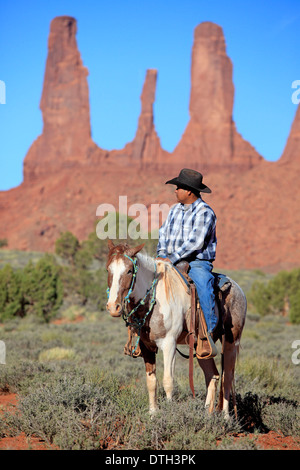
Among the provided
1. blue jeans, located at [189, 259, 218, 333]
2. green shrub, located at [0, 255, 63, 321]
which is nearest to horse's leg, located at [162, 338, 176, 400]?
blue jeans, located at [189, 259, 218, 333]

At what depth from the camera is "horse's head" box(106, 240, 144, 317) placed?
4742 millimetres

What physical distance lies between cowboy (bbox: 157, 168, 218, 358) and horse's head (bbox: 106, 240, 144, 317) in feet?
2.66

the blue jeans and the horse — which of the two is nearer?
the horse

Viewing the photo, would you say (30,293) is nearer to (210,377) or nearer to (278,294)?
(278,294)

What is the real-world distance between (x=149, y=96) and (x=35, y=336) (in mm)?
96355

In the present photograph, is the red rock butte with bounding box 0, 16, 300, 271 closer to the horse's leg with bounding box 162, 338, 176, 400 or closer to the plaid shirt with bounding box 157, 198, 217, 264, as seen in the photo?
the plaid shirt with bounding box 157, 198, 217, 264

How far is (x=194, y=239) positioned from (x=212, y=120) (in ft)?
319

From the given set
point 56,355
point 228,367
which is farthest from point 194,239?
point 56,355

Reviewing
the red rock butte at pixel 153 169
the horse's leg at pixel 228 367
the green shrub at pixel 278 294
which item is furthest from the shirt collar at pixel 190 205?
the red rock butte at pixel 153 169

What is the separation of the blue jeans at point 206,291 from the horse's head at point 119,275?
37.6 inches

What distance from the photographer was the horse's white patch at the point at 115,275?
15.7 ft

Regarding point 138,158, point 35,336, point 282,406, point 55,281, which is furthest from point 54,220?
point 282,406
